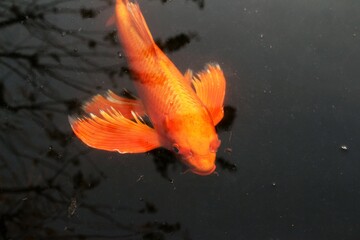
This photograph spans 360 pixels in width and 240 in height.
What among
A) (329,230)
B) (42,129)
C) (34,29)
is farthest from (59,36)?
(329,230)

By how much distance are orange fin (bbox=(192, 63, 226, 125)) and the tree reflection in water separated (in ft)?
1.16

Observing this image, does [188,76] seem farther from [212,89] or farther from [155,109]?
[155,109]

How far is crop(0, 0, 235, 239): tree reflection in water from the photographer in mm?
2744

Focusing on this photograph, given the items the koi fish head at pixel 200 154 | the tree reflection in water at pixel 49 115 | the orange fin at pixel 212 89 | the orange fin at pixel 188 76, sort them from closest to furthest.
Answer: the koi fish head at pixel 200 154, the tree reflection in water at pixel 49 115, the orange fin at pixel 212 89, the orange fin at pixel 188 76

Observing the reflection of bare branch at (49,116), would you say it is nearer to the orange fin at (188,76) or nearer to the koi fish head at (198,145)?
the orange fin at (188,76)

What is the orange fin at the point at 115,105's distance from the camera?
296 centimetres

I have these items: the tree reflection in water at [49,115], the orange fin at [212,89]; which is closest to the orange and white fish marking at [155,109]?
the orange fin at [212,89]

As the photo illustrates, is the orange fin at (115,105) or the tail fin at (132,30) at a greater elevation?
the tail fin at (132,30)

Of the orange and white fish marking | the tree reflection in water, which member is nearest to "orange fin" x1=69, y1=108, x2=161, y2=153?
the orange and white fish marking

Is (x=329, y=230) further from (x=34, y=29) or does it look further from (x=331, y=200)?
(x=34, y=29)

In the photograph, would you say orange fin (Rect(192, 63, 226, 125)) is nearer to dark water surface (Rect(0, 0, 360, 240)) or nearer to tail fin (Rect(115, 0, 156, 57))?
dark water surface (Rect(0, 0, 360, 240))

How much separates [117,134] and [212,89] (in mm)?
688

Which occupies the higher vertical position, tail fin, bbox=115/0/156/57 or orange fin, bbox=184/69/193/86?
tail fin, bbox=115/0/156/57

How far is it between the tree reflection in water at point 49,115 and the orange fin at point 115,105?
3.3 inches
